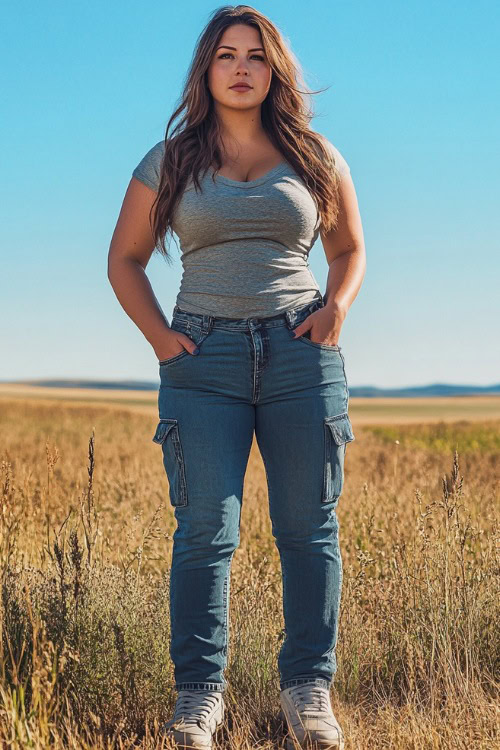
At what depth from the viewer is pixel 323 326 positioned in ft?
9.57

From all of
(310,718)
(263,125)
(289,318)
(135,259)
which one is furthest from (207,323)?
(310,718)

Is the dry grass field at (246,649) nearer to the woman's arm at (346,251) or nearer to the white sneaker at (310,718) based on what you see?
the white sneaker at (310,718)

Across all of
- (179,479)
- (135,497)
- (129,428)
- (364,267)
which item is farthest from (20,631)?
(129,428)

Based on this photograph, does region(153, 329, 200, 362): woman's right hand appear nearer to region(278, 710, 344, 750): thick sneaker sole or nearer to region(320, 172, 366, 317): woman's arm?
region(320, 172, 366, 317): woman's arm

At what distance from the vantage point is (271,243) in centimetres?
293

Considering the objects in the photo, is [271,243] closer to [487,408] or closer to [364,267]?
[364,267]

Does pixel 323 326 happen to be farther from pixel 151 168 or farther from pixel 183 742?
pixel 183 742

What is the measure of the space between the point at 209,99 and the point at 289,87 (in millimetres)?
301

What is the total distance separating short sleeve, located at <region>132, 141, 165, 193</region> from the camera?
3.08 meters

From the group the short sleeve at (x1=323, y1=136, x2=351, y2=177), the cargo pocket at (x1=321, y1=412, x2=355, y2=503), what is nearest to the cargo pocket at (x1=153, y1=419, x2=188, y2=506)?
the cargo pocket at (x1=321, y1=412, x2=355, y2=503)

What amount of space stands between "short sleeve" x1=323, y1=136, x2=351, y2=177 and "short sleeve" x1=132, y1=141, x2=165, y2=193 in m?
0.63

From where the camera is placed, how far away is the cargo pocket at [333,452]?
2926 millimetres

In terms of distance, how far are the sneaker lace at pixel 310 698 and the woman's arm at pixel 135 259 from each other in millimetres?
1337

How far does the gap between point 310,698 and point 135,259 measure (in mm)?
1695
